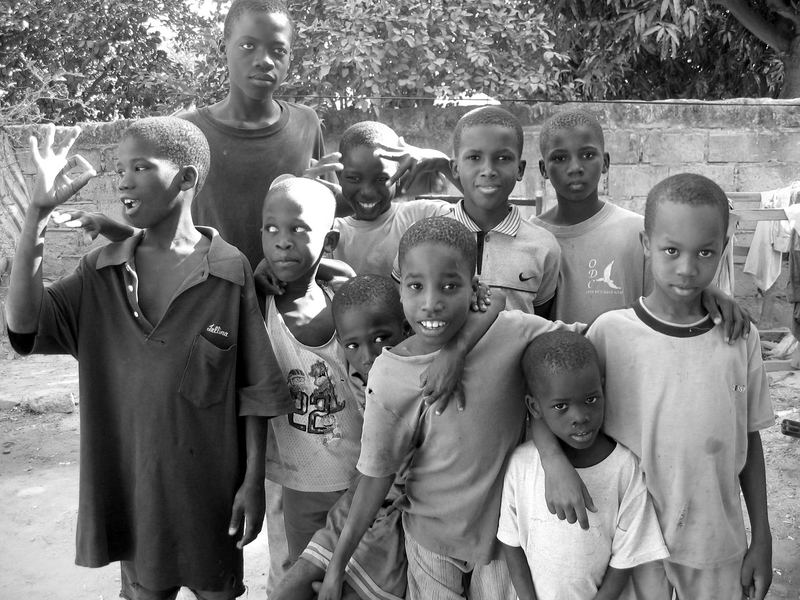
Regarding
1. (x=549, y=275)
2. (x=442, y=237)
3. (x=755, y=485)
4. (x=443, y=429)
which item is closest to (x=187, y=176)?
(x=442, y=237)

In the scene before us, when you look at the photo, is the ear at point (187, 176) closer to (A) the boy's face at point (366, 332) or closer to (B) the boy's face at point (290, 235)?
(B) the boy's face at point (290, 235)

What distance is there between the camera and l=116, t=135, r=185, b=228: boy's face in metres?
1.83

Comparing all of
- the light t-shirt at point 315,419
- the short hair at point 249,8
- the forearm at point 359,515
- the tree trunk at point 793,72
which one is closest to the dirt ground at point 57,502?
the light t-shirt at point 315,419

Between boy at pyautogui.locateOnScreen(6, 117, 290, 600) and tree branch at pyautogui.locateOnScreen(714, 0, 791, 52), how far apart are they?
6733mm

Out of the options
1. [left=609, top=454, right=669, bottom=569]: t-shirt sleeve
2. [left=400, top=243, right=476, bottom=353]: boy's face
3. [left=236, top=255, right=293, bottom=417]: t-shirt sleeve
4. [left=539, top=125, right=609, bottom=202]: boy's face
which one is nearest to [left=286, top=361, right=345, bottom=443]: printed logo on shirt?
[left=236, top=255, right=293, bottom=417]: t-shirt sleeve

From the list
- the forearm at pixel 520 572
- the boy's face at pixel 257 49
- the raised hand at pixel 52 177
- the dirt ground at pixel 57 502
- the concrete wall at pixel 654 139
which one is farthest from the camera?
the concrete wall at pixel 654 139

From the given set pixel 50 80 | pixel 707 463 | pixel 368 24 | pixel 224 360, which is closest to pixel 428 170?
pixel 224 360

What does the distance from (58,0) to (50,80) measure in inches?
34.2

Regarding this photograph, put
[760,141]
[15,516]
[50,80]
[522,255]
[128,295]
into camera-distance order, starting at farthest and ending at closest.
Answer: [50,80], [760,141], [15,516], [522,255], [128,295]

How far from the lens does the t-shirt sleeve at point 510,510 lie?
5.63ft

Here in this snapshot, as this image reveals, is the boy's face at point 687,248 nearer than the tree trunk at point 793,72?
Yes

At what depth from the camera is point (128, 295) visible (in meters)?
1.85

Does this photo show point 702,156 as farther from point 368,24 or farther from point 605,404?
point 605,404

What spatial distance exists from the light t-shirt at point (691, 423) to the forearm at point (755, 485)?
0.07 m
